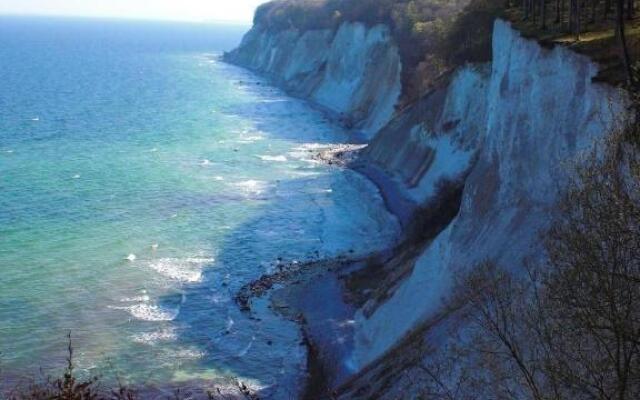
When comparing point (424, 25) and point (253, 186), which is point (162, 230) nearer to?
point (253, 186)

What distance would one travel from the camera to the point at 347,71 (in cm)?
9138

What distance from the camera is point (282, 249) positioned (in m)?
43.8

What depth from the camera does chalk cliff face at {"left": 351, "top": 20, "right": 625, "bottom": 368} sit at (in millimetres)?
23016

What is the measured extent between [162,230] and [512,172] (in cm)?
2637

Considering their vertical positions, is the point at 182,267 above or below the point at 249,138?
below

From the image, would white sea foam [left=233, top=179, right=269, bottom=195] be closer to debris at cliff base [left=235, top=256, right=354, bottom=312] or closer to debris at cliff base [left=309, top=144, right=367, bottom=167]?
debris at cliff base [left=309, top=144, right=367, bottom=167]

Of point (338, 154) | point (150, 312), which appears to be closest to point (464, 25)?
point (338, 154)

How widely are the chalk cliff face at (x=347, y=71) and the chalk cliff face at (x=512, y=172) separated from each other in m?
42.7

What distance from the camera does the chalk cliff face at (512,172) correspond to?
75.5 ft

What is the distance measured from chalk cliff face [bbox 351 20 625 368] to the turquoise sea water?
5.55 metres

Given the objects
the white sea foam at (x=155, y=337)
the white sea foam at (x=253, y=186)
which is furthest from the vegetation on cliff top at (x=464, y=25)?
the white sea foam at (x=155, y=337)

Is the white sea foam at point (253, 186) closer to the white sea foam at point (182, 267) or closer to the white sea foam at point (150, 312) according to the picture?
the white sea foam at point (182, 267)

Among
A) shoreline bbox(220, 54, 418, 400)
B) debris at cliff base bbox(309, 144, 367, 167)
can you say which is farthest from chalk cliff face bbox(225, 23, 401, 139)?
shoreline bbox(220, 54, 418, 400)

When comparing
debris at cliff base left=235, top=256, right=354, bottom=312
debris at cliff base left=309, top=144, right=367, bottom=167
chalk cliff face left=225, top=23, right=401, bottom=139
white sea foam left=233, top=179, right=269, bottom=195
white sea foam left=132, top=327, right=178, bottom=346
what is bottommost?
white sea foam left=132, top=327, right=178, bottom=346
